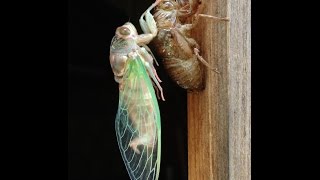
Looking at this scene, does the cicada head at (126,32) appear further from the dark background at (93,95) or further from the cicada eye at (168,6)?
the dark background at (93,95)

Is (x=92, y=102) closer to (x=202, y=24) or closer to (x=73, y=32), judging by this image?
(x=73, y=32)

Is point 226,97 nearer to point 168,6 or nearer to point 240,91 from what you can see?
point 240,91

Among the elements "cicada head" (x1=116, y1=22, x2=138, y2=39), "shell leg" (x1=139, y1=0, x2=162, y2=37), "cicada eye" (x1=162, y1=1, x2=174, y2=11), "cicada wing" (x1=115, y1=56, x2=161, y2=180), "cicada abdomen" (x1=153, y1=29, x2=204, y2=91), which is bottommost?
"cicada wing" (x1=115, y1=56, x2=161, y2=180)

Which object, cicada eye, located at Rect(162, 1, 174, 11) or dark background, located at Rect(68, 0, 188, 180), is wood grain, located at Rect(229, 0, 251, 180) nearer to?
cicada eye, located at Rect(162, 1, 174, 11)

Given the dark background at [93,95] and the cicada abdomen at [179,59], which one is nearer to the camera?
the cicada abdomen at [179,59]

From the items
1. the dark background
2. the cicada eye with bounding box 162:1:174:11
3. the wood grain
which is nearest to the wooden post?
the wood grain

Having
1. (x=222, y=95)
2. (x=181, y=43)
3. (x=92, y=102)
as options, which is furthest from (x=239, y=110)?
(x=92, y=102)

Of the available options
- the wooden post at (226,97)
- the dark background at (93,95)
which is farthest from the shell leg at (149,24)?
the dark background at (93,95)
